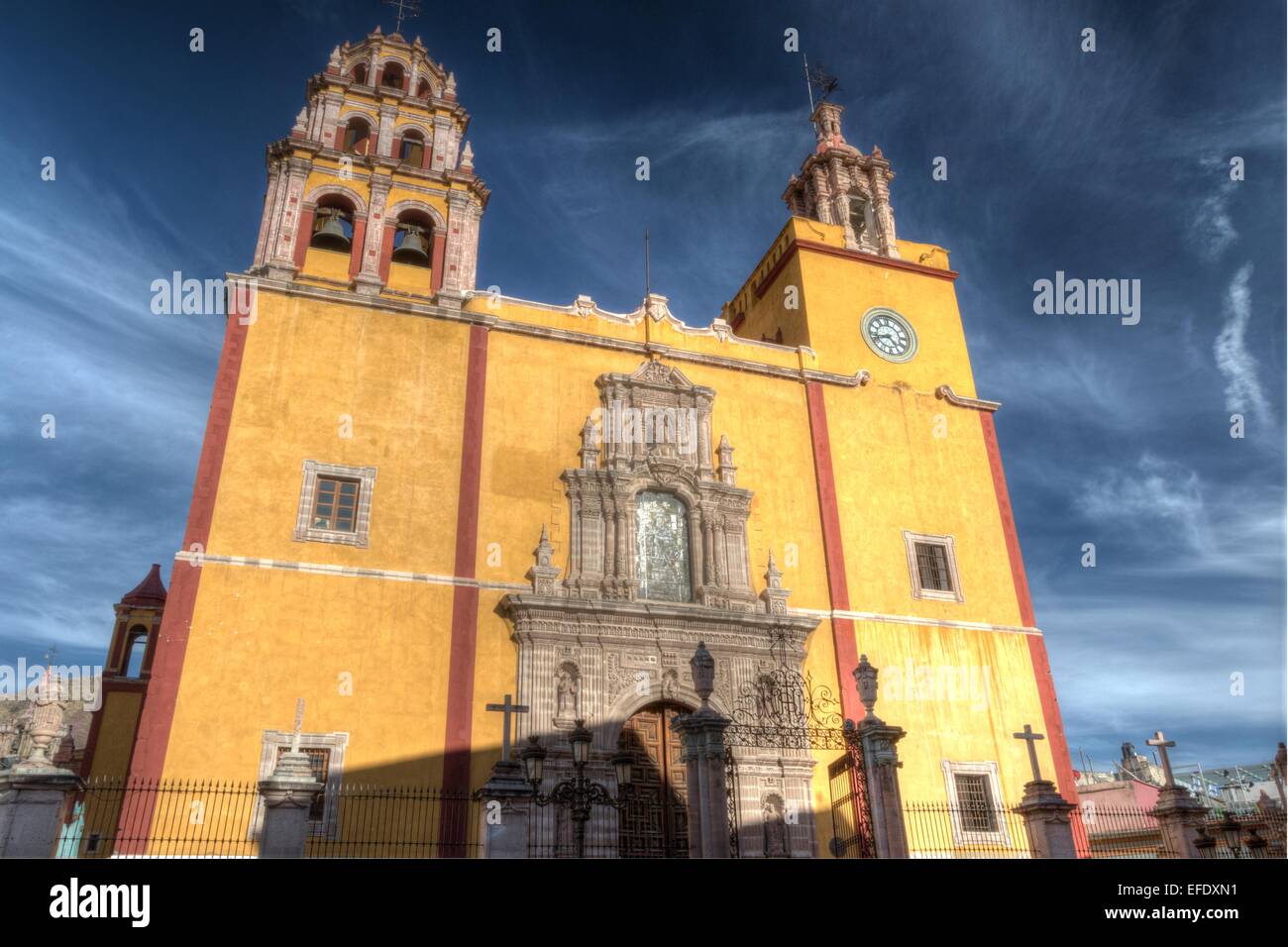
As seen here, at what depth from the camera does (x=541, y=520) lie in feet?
60.1

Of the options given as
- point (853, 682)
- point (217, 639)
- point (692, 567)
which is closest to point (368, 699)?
point (217, 639)

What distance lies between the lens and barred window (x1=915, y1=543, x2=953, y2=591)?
20578 mm

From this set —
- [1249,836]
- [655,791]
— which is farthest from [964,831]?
[655,791]

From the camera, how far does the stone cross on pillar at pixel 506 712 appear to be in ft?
51.5

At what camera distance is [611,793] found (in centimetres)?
1576

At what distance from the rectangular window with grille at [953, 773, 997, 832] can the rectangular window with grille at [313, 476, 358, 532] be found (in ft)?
42.8

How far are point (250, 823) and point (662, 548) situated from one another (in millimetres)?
9048

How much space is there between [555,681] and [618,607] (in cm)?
185

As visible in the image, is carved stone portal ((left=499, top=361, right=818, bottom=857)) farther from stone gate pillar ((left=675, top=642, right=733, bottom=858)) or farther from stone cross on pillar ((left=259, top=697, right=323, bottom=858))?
stone cross on pillar ((left=259, top=697, right=323, bottom=858))

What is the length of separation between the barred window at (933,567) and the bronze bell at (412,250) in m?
13.3

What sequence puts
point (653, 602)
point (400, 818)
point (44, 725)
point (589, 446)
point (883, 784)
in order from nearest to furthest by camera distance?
point (44, 725) → point (883, 784) → point (400, 818) → point (653, 602) → point (589, 446)

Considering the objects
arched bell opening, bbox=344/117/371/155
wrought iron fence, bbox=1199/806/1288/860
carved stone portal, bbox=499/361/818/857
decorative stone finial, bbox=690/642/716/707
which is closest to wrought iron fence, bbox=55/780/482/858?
carved stone portal, bbox=499/361/818/857

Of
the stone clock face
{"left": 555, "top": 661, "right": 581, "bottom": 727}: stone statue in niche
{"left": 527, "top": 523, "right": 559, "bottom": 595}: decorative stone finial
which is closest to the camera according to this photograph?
{"left": 555, "top": 661, "right": 581, "bottom": 727}: stone statue in niche

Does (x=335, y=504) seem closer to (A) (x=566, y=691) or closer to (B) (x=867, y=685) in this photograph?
(A) (x=566, y=691)
